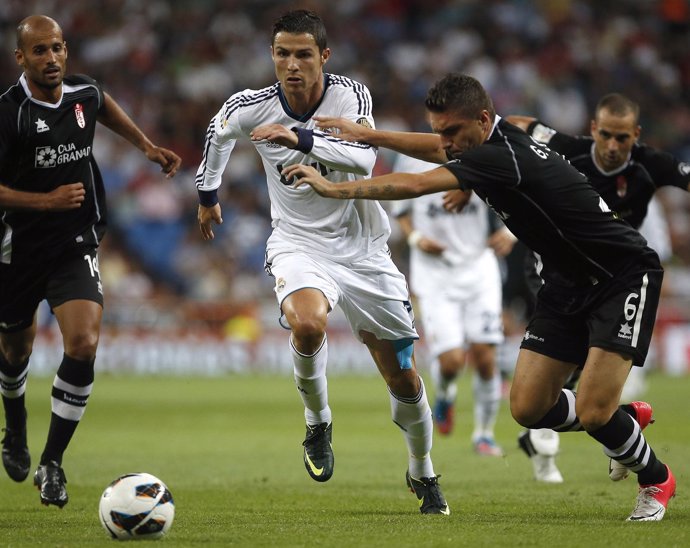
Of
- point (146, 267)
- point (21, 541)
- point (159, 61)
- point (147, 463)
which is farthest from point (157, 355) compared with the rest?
point (21, 541)

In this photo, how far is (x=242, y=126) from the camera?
7.15 metres

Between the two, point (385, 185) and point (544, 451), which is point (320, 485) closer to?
point (544, 451)

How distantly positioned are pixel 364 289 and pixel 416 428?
92cm

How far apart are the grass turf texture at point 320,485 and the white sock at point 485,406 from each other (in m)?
0.29

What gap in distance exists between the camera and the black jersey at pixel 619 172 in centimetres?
838

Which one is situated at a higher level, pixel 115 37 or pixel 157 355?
pixel 115 37

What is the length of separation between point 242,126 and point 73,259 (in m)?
1.44

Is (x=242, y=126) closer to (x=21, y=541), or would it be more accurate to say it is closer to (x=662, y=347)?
(x=21, y=541)

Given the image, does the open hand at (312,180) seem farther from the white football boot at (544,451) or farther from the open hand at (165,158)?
the white football boot at (544,451)

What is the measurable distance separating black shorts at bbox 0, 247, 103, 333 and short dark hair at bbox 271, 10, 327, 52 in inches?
74.8

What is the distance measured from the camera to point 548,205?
20.7 feet

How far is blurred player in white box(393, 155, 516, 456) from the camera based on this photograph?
36.5 ft

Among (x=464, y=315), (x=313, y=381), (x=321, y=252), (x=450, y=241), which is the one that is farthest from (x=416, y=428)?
(x=450, y=241)

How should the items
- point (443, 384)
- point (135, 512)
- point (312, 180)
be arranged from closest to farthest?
1. point (135, 512)
2. point (312, 180)
3. point (443, 384)
